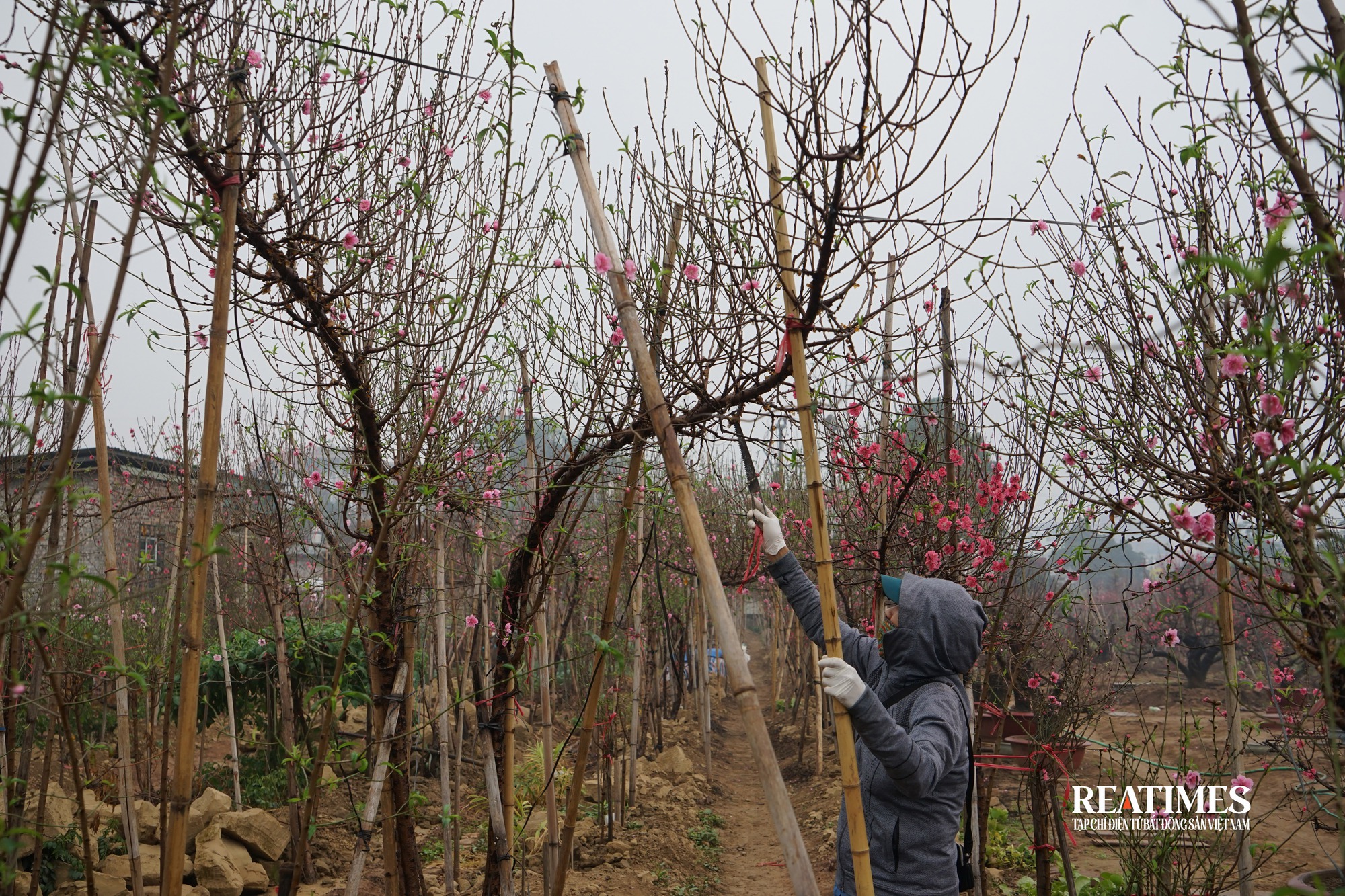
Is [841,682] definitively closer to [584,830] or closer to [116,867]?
[116,867]

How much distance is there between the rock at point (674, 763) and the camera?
9.68 m

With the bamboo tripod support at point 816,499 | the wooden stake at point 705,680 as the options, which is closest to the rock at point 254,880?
the wooden stake at point 705,680

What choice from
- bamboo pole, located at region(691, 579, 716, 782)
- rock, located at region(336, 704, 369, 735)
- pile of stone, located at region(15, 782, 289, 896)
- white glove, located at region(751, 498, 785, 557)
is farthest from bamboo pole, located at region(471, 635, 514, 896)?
rock, located at region(336, 704, 369, 735)

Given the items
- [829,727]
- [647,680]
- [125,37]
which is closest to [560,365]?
[125,37]

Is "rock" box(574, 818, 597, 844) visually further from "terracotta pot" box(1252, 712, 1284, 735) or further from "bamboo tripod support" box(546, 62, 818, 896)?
"bamboo tripod support" box(546, 62, 818, 896)

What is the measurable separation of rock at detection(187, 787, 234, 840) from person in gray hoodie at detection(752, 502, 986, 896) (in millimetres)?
4844

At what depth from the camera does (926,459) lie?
3834 mm

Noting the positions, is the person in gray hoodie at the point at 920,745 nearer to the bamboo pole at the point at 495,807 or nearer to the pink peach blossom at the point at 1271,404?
the pink peach blossom at the point at 1271,404

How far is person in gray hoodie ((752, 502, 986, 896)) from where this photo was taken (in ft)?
8.19

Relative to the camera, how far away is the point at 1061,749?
4.92 metres

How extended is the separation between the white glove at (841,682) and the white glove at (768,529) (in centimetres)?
49

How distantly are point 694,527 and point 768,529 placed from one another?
66 centimetres

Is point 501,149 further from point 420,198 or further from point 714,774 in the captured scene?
point 714,774

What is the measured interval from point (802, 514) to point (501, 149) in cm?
648
